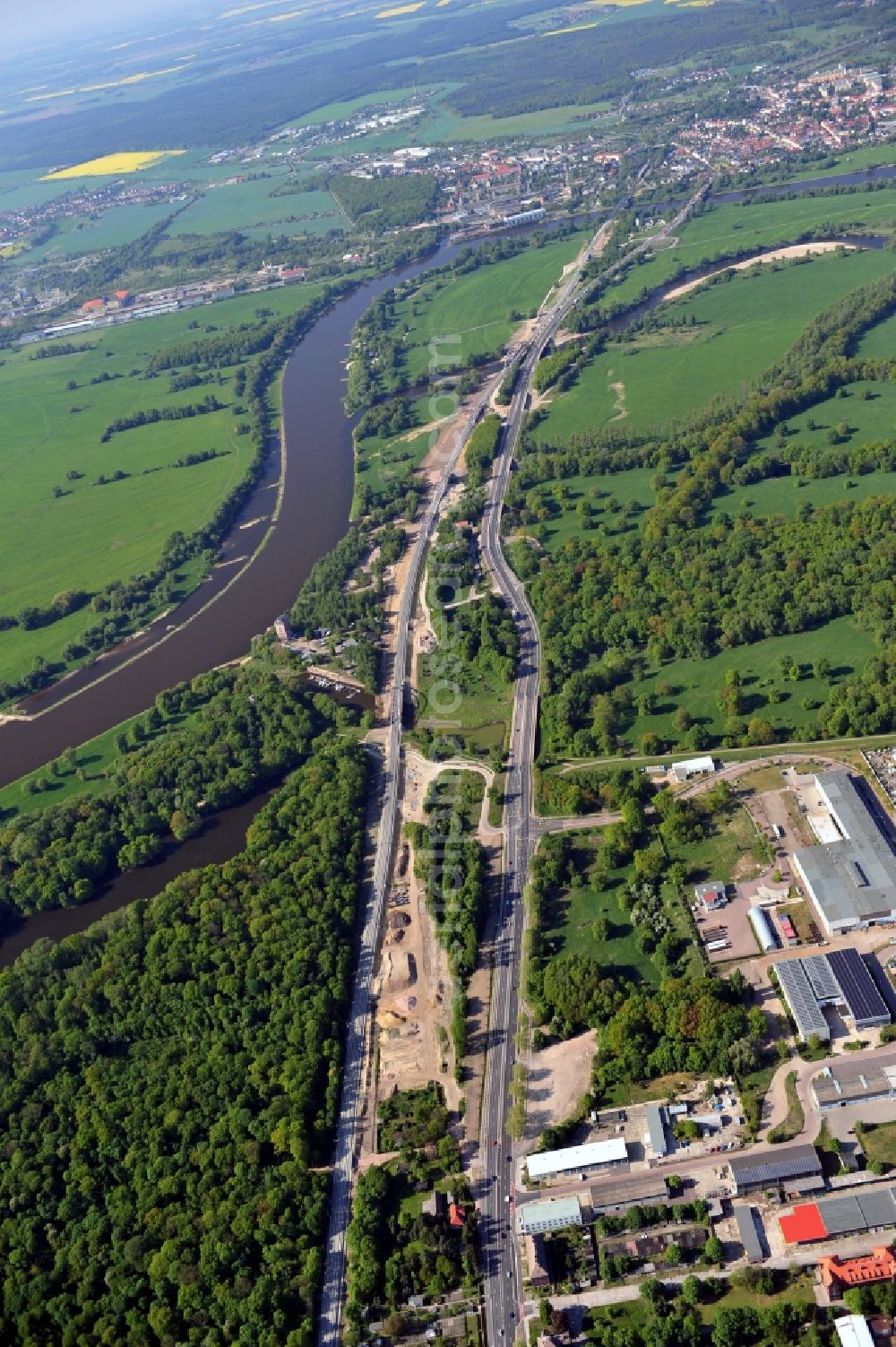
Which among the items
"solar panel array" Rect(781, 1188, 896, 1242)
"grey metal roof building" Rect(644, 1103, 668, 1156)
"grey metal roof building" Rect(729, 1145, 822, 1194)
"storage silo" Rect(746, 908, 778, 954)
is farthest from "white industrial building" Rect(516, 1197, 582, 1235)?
"storage silo" Rect(746, 908, 778, 954)

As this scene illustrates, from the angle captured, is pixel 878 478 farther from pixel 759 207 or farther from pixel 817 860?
pixel 759 207

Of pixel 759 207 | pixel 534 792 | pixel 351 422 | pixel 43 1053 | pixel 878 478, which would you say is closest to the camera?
pixel 43 1053

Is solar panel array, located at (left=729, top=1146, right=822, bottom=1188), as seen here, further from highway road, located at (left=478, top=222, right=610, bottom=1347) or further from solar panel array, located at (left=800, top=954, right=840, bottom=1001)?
highway road, located at (left=478, top=222, right=610, bottom=1347)

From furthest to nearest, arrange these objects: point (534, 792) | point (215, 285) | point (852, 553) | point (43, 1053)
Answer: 1. point (215, 285)
2. point (852, 553)
3. point (534, 792)
4. point (43, 1053)

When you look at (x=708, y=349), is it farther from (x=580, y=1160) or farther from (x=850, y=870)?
(x=580, y=1160)

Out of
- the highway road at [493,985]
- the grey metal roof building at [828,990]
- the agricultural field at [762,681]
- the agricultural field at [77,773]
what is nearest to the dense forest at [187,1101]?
the highway road at [493,985]

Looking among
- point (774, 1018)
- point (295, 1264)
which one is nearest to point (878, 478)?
point (774, 1018)

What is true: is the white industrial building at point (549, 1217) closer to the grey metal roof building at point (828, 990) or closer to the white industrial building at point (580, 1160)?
the white industrial building at point (580, 1160)

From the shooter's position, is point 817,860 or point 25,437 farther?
point 25,437
